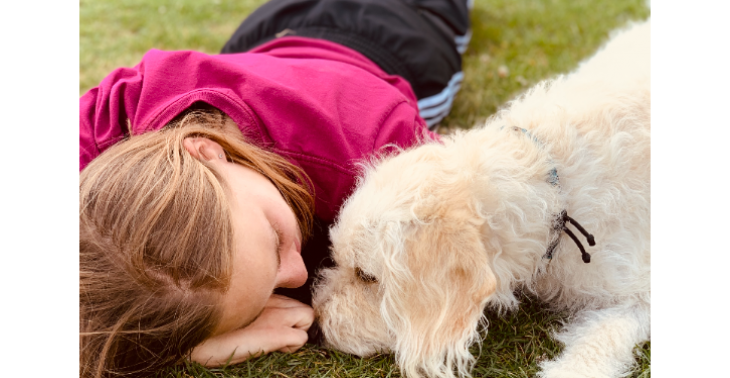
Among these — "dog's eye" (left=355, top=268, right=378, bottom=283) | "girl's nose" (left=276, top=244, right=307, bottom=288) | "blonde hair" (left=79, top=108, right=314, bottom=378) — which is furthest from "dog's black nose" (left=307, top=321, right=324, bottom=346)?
"blonde hair" (left=79, top=108, right=314, bottom=378)

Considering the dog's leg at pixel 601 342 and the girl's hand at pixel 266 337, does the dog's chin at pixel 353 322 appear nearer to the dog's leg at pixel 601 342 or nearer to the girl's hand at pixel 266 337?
the girl's hand at pixel 266 337

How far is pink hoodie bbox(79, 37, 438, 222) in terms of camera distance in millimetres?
2984

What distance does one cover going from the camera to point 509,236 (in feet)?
7.83

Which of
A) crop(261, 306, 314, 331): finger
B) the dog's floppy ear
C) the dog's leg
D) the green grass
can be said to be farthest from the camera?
the green grass

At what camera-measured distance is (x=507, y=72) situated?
17.0 ft

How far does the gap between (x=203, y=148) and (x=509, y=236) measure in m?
1.55

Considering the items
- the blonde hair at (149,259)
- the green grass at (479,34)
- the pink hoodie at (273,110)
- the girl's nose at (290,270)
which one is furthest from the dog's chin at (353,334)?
the green grass at (479,34)

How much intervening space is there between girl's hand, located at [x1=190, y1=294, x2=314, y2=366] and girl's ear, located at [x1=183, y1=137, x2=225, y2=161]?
0.81 m

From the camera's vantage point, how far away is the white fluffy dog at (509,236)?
227 centimetres

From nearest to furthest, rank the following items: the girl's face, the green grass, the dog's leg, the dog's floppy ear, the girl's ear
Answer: the dog's floppy ear, the girl's face, the dog's leg, the girl's ear, the green grass

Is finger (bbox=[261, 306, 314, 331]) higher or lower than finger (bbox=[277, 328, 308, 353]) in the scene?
higher

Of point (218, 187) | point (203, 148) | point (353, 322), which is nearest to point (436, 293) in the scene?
point (353, 322)

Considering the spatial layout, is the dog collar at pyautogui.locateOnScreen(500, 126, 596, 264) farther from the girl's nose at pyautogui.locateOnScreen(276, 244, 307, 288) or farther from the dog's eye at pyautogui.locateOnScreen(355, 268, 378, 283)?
the girl's nose at pyautogui.locateOnScreen(276, 244, 307, 288)

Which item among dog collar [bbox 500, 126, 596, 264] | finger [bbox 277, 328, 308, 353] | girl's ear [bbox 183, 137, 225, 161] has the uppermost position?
girl's ear [bbox 183, 137, 225, 161]
